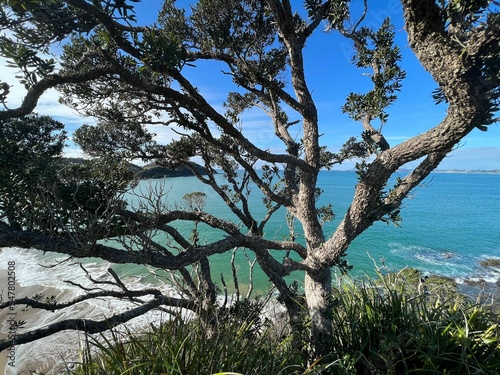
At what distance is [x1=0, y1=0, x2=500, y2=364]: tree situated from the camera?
7.03 ft

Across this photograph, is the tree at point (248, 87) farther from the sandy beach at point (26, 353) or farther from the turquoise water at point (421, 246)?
the turquoise water at point (421, 246)

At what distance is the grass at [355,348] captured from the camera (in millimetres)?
2117

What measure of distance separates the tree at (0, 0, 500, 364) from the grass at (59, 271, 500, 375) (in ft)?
1.89

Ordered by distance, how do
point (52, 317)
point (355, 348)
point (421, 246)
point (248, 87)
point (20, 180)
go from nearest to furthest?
point (20, 180) < point (355, 348) < point (248, 87) < point (52, 317) < point (421, 246)

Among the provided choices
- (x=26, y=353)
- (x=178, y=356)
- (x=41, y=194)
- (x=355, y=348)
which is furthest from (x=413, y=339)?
(x=26, y=353)

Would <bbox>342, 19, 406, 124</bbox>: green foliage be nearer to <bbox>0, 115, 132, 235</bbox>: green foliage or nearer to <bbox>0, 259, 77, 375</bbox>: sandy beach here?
<bbox>0, 115, 132, 235</bbox>: green foliage

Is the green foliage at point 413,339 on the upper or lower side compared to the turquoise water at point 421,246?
upper

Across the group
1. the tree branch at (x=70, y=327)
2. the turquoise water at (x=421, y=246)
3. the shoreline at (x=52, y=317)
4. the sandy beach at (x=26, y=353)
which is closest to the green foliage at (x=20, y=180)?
the tree branch at (x=70, y=327)

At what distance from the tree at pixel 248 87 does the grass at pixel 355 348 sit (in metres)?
0.58

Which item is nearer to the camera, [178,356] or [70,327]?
[178,356]

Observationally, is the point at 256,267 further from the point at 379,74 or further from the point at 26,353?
the point at 379,74

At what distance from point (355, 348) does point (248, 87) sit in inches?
179

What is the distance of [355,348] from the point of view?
2.92 m

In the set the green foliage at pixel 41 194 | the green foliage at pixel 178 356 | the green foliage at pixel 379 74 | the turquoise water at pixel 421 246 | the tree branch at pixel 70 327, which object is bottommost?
the turquoise water at pixel 421 246
